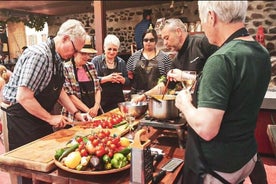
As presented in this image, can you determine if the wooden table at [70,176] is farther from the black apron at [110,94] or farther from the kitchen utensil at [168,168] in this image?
the black apron at [110,94]

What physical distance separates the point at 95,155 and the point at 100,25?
395 centimetres

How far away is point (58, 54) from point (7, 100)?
1.76ft

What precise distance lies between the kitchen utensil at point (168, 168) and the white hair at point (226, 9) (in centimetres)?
78

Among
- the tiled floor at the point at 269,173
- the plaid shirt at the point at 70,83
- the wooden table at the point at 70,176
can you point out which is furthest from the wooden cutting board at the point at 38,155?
the tiled floor at the point at 269,173

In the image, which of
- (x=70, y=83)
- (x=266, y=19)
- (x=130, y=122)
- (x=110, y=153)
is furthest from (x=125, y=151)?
(x=266, y=19)

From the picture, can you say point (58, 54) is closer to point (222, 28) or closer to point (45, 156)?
point (45, 156)

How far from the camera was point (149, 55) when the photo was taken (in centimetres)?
361

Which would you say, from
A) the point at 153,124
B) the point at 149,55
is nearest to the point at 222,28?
the point at 153,124

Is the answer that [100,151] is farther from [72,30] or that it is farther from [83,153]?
[72,30]

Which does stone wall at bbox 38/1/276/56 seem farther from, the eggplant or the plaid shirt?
the eggplant

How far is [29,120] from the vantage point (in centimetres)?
205

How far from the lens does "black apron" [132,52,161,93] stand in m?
3.54

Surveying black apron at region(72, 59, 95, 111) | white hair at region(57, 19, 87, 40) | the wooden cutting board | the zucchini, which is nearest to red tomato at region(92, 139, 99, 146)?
the zucchini

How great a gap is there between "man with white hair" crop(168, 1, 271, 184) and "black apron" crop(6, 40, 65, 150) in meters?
1.18
